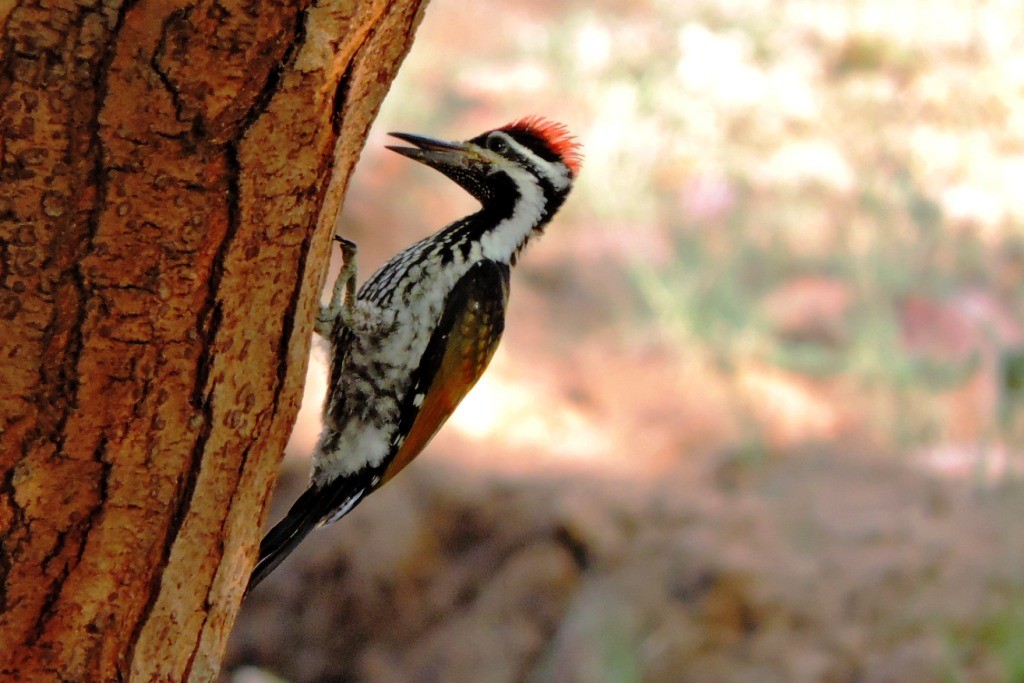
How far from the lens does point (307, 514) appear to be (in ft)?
7.59

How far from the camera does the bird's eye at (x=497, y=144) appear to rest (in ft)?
8.25

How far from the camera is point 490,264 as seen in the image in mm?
2395

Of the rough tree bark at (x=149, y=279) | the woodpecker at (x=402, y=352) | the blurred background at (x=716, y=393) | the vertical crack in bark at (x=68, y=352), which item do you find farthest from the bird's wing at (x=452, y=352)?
the blurred background at (x=716, y=393)

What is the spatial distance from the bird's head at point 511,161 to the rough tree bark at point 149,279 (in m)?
1.03

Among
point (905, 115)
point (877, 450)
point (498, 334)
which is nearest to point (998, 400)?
point (877, 450)

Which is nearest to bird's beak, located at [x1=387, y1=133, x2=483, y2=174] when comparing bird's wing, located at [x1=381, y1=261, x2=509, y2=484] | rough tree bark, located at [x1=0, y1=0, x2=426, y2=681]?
bird's wing, located at [x1=381, y1=261, x2=509, y2=484]

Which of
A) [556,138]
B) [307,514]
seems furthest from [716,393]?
[307,514]

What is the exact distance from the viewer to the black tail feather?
217 centimetres

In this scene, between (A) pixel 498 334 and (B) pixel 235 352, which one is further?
(A) pixel 498 334

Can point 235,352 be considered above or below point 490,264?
below

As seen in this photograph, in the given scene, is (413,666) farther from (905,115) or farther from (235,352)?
(905,115)

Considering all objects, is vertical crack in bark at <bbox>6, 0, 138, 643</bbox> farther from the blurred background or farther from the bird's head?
the blurred background

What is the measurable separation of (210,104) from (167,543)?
529mm

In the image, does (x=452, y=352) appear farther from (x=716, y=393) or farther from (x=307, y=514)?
(x=716, y=393)
